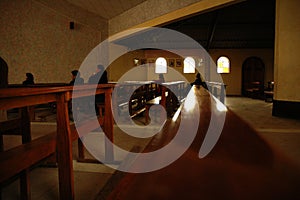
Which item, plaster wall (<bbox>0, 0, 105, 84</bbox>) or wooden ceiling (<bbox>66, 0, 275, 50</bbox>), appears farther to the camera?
plaster wall (<bbox>0, 0, 105, 84</bbox>)

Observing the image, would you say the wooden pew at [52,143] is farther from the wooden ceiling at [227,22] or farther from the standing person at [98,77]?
the wooden ceiling at [227,22]

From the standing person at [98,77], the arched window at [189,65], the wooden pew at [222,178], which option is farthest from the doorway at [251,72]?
the wooden pew at [222,178]

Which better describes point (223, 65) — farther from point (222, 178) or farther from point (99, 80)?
point (222, 178)

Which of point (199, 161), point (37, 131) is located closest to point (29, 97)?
point (199, 161)

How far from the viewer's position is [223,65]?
1617cm

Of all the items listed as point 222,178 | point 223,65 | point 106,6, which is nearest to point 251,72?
point 223,65

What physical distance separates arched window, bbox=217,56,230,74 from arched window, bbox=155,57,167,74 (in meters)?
3.74

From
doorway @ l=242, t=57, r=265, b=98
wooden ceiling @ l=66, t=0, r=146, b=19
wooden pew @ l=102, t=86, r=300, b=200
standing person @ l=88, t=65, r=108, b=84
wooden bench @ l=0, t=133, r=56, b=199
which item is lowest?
wooden bench @ l=0, t=133, r=56, b=199

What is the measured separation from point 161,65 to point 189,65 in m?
2.02

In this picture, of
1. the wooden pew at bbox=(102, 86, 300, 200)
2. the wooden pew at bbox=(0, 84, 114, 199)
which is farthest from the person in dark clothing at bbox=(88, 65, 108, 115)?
the wooden pew at bbox=(102, 86, 300, 200)

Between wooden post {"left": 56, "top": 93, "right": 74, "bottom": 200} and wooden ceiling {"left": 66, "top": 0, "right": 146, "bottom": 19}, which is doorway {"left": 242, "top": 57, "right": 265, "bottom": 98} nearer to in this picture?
wooden ceiling {"left": 66, "top": 0, "right": 146, "bottom": 19}

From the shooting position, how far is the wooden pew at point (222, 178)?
468mm

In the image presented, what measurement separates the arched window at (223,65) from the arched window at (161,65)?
12.3 ft

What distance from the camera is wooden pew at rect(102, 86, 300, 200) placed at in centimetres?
47
